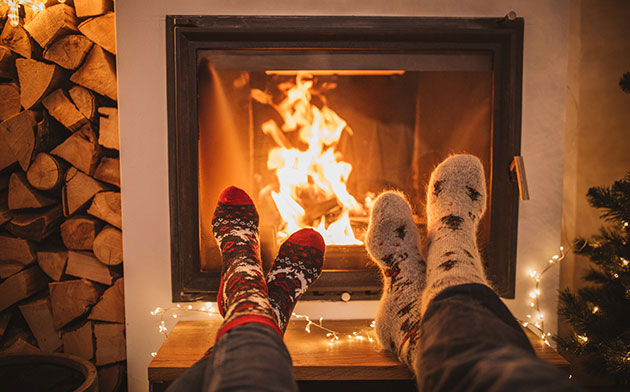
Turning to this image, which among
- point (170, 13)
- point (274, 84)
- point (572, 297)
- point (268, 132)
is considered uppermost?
point (170, 13)

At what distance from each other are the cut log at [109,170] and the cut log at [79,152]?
17 mm

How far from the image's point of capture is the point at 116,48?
1064 mm

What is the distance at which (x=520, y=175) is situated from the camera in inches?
A: 42.0

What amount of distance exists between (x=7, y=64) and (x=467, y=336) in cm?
133

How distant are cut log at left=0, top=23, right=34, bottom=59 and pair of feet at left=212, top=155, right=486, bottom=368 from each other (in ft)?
2.13

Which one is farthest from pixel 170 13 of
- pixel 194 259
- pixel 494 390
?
pixel 494 390

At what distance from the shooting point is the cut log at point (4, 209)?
116cm

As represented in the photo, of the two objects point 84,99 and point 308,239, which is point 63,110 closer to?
point 84,99

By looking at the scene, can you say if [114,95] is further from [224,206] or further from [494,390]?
[494,390]

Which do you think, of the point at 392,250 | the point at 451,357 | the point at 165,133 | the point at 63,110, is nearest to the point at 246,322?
the point at 451,357

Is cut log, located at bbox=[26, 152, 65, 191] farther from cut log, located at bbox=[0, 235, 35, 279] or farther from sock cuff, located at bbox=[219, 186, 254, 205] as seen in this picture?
sock cuff, located at bbox=[219, 186, 254, 205]

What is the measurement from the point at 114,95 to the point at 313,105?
0.53m

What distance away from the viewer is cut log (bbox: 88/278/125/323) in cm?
117

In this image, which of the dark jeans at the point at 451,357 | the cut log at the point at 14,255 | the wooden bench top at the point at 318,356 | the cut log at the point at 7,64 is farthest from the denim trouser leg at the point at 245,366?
the cut log at the point at 7,64
